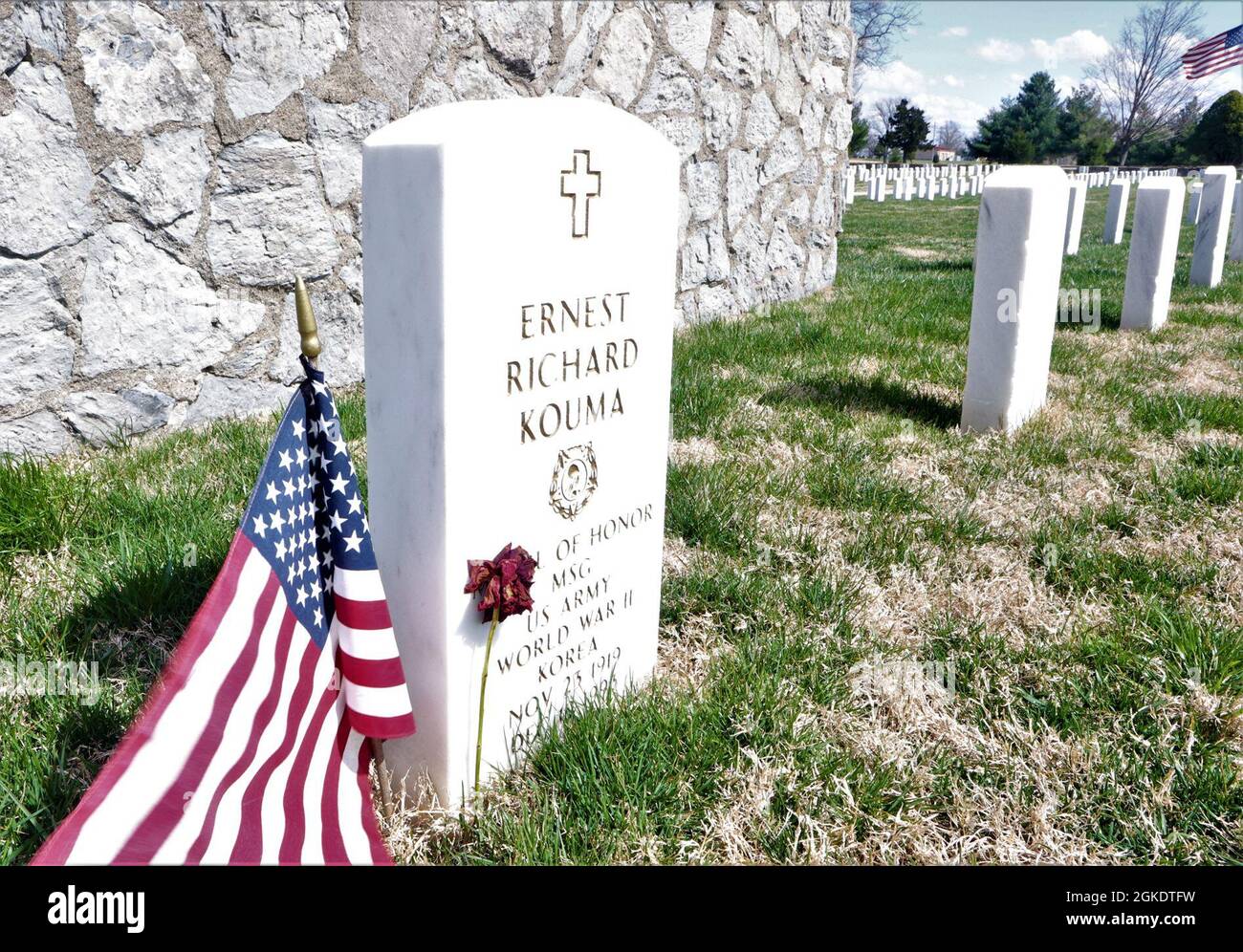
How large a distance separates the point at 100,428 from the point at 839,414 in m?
3.06

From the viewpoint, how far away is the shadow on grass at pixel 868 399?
455cm

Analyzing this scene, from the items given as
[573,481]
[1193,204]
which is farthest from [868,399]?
[1193,204]

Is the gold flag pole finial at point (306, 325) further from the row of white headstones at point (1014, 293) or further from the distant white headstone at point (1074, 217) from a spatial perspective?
the distant white headstone at point (1074, 217)

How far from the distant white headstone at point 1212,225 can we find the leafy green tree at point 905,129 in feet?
167

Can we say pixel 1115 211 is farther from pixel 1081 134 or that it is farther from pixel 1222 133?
pixel 1081 134

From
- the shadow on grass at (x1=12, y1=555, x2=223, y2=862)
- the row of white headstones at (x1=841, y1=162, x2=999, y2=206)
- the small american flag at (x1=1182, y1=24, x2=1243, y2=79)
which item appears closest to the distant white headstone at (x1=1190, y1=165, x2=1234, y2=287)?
the shadow on grass at (x1=12, y1=555, x2=223, y2=862)

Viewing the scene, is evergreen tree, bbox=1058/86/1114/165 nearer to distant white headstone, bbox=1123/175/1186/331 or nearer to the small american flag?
the small american flag

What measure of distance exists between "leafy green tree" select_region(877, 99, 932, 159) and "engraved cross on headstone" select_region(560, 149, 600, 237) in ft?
194

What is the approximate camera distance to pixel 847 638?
259 cm

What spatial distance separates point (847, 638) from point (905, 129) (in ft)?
194

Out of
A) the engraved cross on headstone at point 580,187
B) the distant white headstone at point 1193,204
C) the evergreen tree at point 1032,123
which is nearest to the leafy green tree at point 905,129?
the evergreen tree at point 1032,123

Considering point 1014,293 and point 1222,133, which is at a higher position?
point 1222,133

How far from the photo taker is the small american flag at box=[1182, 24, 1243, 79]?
62.7 ft
